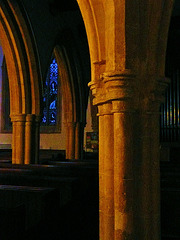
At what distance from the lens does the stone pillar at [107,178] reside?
8.62 ft

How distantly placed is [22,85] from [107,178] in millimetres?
5173

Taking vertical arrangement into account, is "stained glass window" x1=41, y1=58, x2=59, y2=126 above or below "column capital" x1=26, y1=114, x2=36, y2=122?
above

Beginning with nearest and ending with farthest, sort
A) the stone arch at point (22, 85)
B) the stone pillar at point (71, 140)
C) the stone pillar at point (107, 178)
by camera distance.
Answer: the stone pillar at point (107, 178), the stone arch at point (22, 85), the stone pillar at point (71, 140)

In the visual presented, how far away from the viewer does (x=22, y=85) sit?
723cm

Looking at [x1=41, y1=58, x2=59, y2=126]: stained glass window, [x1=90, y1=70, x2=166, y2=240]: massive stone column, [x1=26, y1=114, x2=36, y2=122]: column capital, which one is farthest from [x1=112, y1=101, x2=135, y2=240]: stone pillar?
[x1=41, y1=58, x2=59, y2=126]: stained glass window

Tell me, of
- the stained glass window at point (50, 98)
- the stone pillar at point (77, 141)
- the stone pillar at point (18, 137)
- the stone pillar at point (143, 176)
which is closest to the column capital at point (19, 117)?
the stone pillar at point (18, 137)

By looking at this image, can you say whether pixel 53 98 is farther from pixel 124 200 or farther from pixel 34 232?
pixel 124 200

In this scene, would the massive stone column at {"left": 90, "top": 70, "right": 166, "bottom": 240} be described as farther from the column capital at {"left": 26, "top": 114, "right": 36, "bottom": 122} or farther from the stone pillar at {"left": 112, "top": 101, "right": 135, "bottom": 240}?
the column capital at {"left": 26, "top": 114, "right": 36, "bottom": 122}

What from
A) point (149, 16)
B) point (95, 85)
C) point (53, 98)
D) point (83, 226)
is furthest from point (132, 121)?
point (53, 98)

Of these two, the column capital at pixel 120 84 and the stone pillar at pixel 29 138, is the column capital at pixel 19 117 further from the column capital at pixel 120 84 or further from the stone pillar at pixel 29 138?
the column capital at pixel 120 84

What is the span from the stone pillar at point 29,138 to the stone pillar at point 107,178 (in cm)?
472

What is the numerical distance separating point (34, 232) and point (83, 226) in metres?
0.95

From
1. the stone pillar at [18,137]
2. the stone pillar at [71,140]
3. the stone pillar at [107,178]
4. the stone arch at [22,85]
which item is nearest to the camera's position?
the stone pillar at [107,178]

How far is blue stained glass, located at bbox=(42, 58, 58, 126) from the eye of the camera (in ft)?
46.8
